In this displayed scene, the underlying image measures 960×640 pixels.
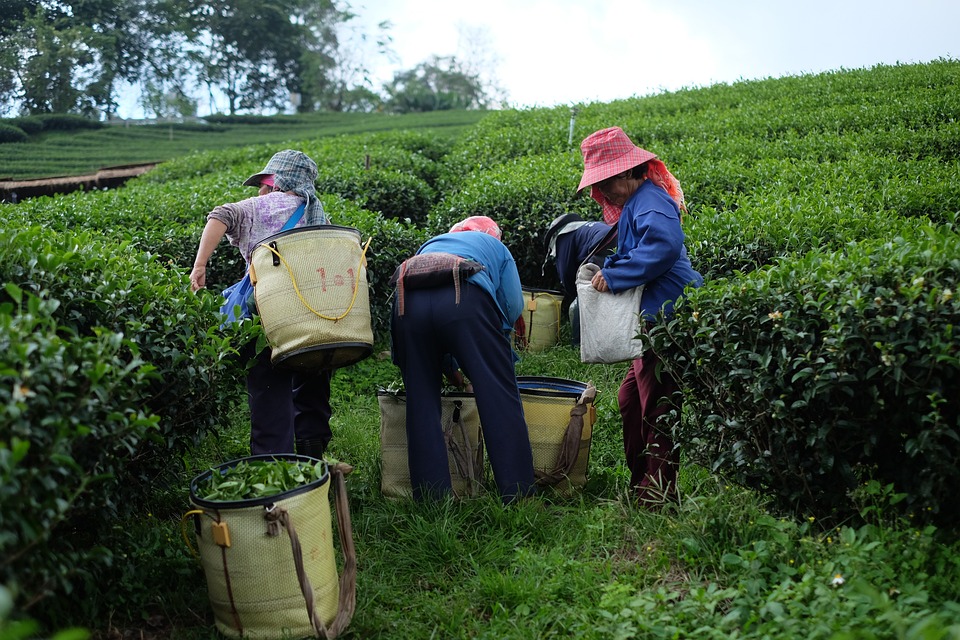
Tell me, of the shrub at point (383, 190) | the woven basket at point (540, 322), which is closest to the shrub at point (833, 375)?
the woven basket at point (540, 322)

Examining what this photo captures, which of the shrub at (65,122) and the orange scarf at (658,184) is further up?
the shrub at (65,122)

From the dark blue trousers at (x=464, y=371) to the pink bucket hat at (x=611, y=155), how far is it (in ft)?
2.79

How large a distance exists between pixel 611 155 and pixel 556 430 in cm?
142

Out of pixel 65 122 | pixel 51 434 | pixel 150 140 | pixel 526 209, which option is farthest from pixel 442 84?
pixel 51 434

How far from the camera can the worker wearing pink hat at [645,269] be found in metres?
3.91

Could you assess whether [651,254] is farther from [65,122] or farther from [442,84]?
[442,84]

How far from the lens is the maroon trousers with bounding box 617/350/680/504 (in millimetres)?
3992

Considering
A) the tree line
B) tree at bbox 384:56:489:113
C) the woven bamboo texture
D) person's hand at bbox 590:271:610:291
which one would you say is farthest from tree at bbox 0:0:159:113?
tree at bbox 384:56:489:113

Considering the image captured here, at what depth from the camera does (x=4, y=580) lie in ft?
7.11

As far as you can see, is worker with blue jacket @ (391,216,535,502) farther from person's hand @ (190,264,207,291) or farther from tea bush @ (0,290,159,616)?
tea bush @ (0,290,159,616)

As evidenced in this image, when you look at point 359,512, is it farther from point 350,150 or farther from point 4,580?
point 350,150

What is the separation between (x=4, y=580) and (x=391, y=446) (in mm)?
2277

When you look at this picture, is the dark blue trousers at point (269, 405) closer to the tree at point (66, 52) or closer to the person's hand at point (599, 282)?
the person's hand at point (599, 282)

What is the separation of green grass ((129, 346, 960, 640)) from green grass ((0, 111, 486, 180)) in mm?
9270
